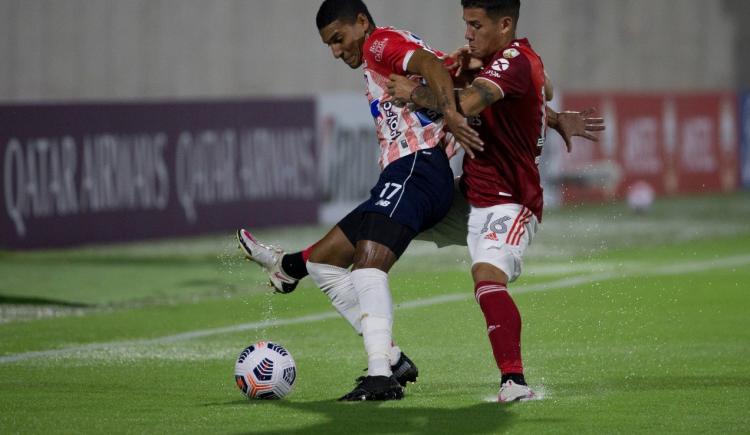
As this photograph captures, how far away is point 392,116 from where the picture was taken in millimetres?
7398

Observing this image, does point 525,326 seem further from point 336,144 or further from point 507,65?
point 336,144

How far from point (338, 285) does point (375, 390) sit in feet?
2.32

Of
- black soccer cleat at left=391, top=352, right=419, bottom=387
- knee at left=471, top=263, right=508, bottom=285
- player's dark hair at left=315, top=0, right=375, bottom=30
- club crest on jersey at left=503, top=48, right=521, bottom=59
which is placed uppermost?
player's dark hair at left=315, top=0, right=375, bottom=30

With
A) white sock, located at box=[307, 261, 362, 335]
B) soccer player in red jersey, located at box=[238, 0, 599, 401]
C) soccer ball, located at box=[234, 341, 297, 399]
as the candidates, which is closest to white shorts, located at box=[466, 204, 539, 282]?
soccer player in red jersey, located at box=[238, 0, 599, 401]

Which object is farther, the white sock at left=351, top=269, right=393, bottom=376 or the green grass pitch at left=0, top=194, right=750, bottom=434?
the white sock at left=351, top=269, right=393, bottom=376

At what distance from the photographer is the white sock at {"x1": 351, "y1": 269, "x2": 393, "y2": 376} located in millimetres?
7012

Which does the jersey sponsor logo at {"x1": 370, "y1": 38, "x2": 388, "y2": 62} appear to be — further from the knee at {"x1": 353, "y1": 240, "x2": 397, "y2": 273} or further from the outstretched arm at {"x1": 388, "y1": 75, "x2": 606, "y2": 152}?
the knee at {"x1": 353, "y1": 240, "x2": 397, "y2": 273}

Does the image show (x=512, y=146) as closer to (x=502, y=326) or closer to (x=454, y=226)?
(x=454, y=226)

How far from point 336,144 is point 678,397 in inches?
506

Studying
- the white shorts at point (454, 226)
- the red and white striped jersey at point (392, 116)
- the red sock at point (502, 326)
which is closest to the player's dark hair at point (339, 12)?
the red and white striped jersey at point (392, 116)

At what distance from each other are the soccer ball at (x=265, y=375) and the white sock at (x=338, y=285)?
0.42 meters

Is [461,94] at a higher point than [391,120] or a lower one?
higher

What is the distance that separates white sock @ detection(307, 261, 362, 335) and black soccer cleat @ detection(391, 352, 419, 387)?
251 mm

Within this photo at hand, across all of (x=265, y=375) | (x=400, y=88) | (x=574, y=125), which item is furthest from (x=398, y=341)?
(x=400, y=88)
